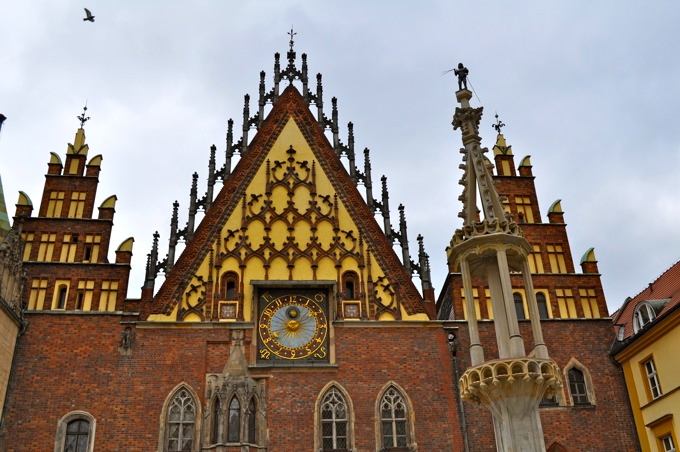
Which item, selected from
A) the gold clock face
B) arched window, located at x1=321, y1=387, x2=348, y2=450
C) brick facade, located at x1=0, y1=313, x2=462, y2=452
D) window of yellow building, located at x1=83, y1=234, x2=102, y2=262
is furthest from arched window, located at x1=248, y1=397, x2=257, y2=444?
window of yellow building, located at x1=83, y1=234, x2=102, y2=262

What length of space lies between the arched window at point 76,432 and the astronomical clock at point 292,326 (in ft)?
15.2

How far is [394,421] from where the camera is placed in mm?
18875

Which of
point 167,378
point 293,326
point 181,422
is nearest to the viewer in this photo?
point 181,422

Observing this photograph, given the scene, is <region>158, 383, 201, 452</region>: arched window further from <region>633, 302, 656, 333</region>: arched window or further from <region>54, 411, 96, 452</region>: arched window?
Answer: <region>633, 302, 656, 333</region>: arched window

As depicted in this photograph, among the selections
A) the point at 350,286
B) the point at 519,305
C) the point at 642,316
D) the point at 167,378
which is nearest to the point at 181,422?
the point at 167,378

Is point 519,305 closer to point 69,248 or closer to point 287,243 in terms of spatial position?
point 287,243

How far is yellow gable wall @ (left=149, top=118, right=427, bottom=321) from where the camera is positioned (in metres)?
20.6

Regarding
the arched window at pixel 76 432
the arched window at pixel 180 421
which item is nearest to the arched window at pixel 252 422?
the arched window at pixel 180 421

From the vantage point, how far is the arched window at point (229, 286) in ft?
66.9

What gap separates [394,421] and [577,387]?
525 centimetres

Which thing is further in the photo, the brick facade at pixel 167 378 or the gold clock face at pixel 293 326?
the gold clock face at pixel 293 326

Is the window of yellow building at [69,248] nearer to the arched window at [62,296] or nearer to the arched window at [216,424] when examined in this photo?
the arched window at [62,296]

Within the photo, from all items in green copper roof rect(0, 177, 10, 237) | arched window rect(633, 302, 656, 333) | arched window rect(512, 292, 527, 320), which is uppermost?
green copper roof rect(0, 177, 10, 237)

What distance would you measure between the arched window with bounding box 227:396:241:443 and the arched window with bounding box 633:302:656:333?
11.4 metres
